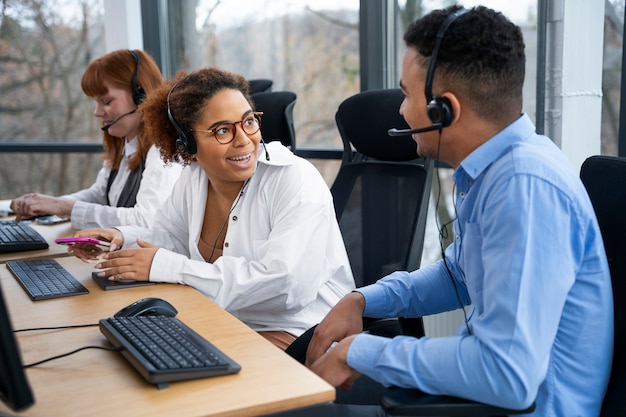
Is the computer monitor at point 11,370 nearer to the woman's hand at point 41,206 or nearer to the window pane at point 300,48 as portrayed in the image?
the woman's hand at point 41,206

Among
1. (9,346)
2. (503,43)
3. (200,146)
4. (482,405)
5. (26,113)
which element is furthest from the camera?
(26,113)

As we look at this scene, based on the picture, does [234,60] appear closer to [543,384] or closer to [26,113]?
[26,113]

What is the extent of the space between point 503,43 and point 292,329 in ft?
2.99

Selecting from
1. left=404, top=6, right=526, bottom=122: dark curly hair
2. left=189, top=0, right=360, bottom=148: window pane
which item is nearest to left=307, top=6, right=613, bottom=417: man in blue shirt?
left=404, top=6, right=526, bottom=122: dark curly hair

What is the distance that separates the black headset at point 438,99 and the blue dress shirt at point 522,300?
84 millimetres

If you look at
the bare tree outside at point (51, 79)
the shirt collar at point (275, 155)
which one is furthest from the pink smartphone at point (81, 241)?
the bare tree outside at point (51, 79)

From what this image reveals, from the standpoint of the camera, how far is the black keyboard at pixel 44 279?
5.44ft

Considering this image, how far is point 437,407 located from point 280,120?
1626mm

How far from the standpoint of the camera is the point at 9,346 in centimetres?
80

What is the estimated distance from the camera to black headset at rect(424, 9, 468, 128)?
3.91 ft

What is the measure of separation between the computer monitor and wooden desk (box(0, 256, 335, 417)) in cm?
20

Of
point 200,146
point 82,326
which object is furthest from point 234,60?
point 82,326

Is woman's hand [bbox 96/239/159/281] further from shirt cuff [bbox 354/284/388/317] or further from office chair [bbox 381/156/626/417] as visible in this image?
office chair [bbox 381/156/626/417]

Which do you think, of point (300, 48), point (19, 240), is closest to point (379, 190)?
point (19, 240)
